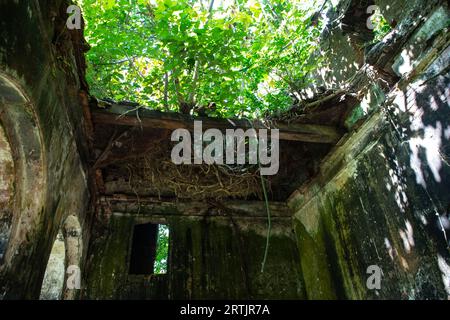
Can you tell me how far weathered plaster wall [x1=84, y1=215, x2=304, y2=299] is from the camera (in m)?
5.05

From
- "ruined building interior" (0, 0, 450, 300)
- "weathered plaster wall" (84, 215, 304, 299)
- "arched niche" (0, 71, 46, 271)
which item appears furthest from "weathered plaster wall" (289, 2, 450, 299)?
"arched niche" (0, 71, 46, 271)

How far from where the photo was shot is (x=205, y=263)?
5.49 metres

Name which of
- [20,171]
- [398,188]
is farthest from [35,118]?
[398,188]

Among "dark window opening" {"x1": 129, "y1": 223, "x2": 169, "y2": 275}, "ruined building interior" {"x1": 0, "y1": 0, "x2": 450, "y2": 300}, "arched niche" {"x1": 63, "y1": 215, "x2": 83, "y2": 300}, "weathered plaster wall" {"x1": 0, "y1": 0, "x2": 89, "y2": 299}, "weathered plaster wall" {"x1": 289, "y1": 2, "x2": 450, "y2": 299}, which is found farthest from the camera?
"dark window opening" {"x1": 129, "y1": 223, "x2": 169, "y2": 275}

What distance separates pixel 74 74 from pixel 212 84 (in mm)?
2951

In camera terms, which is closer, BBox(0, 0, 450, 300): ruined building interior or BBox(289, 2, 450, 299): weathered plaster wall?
BBox(0, 0, 450, 300): ruined building interior

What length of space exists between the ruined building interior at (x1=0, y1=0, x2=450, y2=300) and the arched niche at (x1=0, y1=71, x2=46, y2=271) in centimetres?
1

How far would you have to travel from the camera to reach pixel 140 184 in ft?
18.8

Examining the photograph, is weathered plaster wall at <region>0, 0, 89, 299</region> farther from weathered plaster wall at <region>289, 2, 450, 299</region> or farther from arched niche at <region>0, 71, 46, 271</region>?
weathered plaster wall at <region>289, 2, 450, 299</region>

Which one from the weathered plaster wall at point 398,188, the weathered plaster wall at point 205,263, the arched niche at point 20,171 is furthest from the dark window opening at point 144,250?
the arched niche at point 20,171

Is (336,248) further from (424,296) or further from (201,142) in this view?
(201,142)
